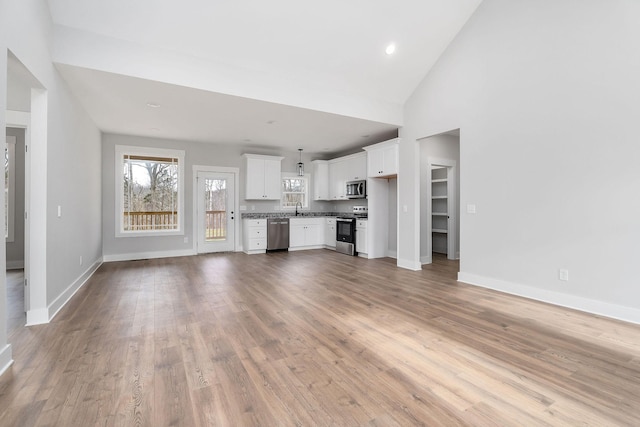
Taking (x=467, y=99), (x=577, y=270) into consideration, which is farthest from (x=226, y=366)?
(x=467, y=99)

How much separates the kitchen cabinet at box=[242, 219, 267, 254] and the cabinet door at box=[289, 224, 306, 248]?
0.66m

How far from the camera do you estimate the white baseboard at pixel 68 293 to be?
302cm

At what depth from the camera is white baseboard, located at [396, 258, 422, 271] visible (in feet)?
17.5

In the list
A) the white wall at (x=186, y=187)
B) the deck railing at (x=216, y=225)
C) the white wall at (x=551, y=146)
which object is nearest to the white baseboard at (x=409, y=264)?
the white wall at (x=551, y=146)

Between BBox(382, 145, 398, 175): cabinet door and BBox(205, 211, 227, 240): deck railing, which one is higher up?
BBox(382, 145, 398, 175): cabinet door

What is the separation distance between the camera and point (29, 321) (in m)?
2.81

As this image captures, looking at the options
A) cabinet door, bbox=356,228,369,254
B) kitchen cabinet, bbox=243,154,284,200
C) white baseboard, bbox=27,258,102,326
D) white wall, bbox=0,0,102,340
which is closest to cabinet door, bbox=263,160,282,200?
kitchen cabinet, bbox=243,154,284,200

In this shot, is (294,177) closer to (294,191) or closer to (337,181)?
(294,191)

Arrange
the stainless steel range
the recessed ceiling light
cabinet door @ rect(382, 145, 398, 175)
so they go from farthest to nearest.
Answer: the stainless steel range
cabinet door @ rect(382, 145, 398, 175)
the recessed ceiling light

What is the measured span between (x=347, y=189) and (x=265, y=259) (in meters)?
2.57

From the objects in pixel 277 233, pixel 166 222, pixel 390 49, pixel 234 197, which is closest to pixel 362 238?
pixel 277 233

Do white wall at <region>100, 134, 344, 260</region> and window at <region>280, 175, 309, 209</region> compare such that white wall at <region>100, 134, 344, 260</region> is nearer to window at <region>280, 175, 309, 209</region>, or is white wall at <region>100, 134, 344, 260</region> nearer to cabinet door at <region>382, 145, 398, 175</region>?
window at <region>280, 175, 309, 209</region>

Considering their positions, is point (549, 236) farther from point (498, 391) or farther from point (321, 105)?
point (321, 105)

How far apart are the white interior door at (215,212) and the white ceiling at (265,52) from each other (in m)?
1.65
